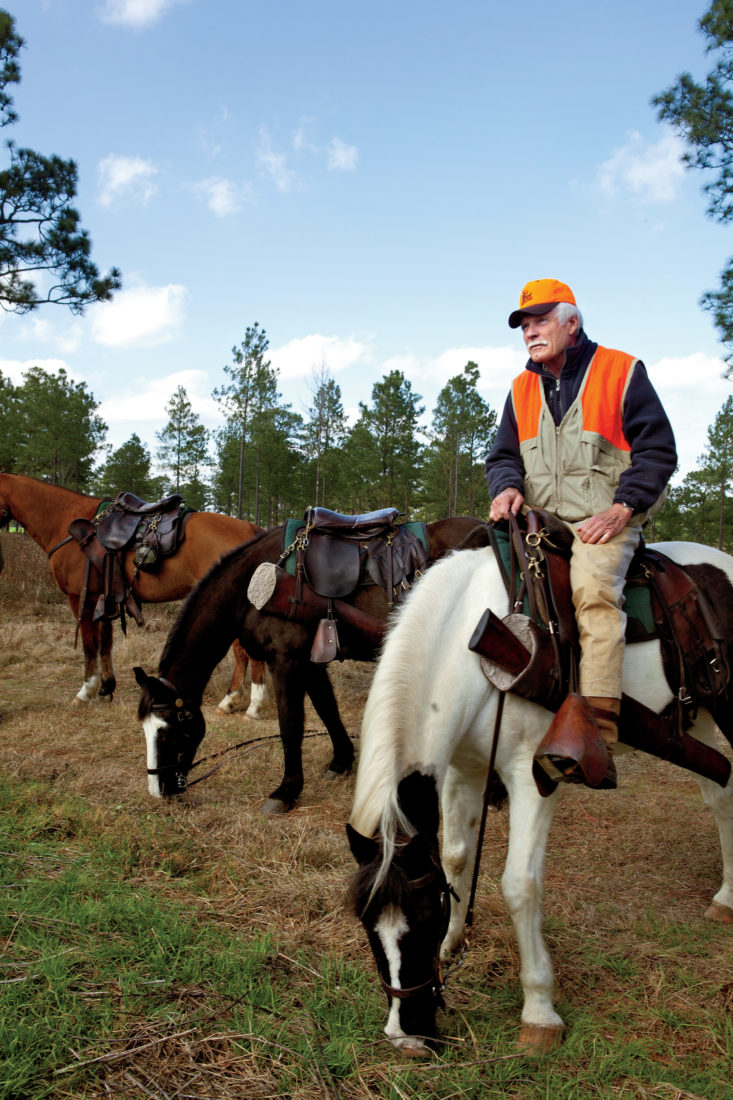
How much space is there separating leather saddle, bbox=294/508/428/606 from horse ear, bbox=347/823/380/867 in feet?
8.34

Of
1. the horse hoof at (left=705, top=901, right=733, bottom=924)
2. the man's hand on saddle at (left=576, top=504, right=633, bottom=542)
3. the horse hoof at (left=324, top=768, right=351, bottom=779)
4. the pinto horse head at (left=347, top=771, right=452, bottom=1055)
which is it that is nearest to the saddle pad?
the man's hand on saddle at (left=576, top=504, right=633, bottom=542)

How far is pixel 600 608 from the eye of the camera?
7.63 feet

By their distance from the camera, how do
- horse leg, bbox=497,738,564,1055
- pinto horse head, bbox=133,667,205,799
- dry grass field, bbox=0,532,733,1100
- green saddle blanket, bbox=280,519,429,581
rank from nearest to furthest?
dry grass field, bbox=0,532,733,1100, horse leg, bbox=497,738,564,1055, pinto horse head, bbox=133,667,205,799, green saddle blanket, bbox=280,519,429,581

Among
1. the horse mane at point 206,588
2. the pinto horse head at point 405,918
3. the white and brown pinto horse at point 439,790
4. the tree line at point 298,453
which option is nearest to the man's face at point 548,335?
the white and brown pinto horse at point 439,790

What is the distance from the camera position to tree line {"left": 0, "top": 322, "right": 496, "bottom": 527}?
2914 centimetres

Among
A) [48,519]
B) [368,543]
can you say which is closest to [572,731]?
[368,543]

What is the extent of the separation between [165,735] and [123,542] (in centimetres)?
296

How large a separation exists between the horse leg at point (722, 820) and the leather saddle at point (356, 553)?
1.93 metres

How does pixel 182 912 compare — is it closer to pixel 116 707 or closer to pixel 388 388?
pixel 116 707

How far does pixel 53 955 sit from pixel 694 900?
2916 mm

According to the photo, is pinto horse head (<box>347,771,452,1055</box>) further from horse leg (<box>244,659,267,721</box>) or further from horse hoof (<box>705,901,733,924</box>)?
horse leg (<box>244,659,267,721</box>)

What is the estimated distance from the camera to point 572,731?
2.04 m

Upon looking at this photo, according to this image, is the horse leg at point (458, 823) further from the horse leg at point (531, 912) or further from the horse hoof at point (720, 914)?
the horse hoof at point (720, 914)

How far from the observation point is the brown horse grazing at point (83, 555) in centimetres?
646
